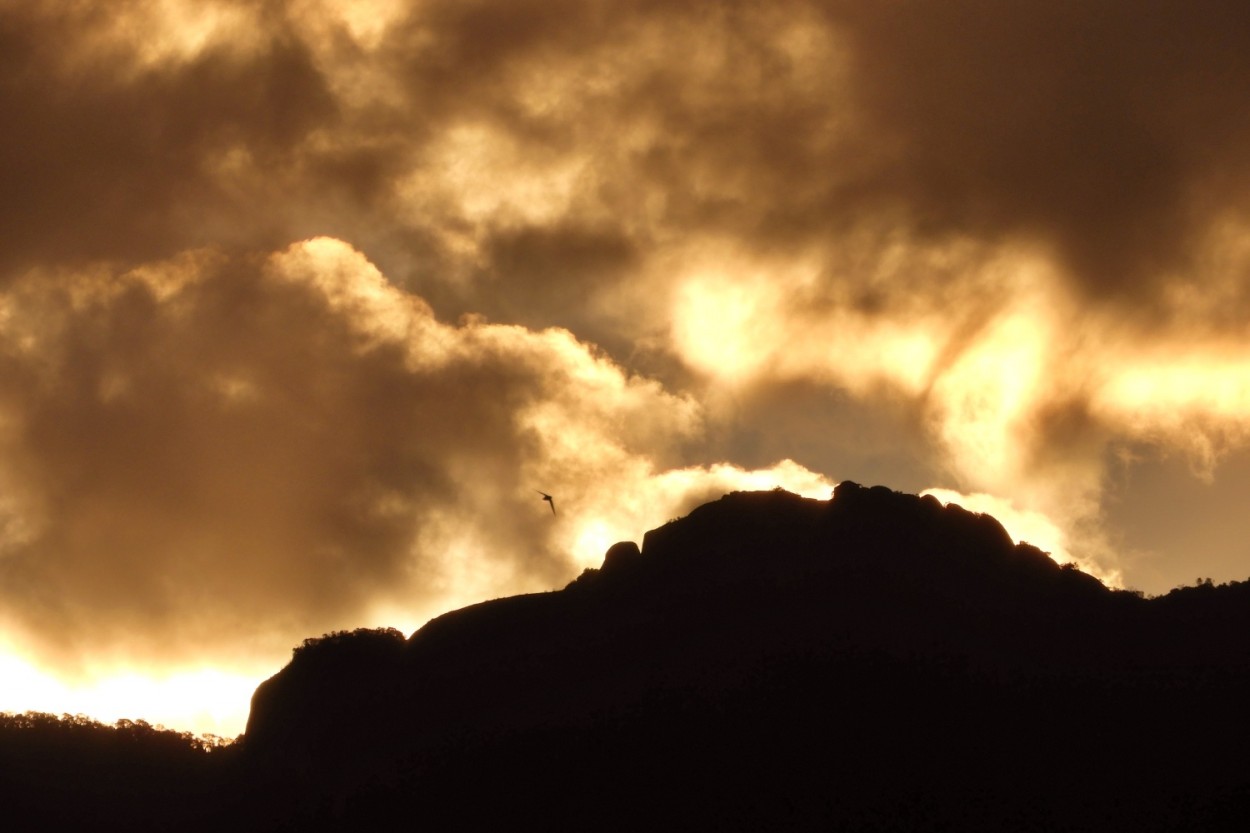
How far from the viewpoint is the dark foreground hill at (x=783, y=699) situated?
6191 centimetres

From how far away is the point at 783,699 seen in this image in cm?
6575

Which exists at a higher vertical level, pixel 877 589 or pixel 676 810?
pixel 877 589

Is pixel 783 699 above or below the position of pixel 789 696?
below

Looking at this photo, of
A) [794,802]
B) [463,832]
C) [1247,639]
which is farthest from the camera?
[1247,639]

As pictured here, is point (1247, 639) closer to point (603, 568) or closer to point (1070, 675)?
point (1070, 675)

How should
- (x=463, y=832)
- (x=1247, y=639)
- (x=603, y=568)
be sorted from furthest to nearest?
Result: (x=603, y=568), (x=1247, y=639), (x=463, y=832)

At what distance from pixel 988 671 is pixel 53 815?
66.1 metres

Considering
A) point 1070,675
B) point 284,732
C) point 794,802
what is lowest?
point 794,802

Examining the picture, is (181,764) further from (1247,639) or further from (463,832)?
(1247,639)

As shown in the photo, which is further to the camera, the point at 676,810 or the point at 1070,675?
the point at 1070,675

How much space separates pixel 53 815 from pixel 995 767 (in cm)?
6451

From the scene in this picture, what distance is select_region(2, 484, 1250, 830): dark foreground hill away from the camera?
61.9 metres

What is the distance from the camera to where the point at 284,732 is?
3068 inches

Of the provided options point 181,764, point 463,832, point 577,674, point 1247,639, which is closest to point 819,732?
point 577,674
